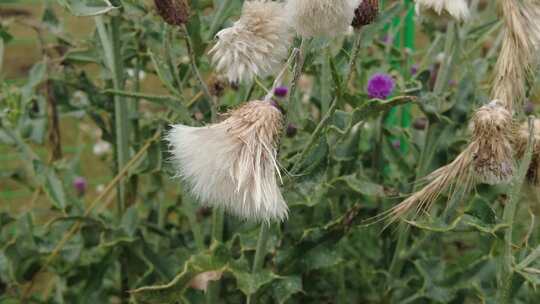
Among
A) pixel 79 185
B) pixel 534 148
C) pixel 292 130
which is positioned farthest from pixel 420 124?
pixel 79 185

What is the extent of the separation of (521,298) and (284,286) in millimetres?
565

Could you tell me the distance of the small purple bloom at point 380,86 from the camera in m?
1.63

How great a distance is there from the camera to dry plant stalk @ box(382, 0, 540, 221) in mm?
→ 1140

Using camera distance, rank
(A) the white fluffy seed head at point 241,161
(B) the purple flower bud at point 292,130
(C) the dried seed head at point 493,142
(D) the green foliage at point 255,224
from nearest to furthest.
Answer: (A) the white fluffy seed head at point 241,161 < (C) the dried seed head at point 493,142 < (D) the green foliage at point 255,224 < (B) the purple flower bud at point 292,130

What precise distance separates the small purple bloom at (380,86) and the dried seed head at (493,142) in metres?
0.47

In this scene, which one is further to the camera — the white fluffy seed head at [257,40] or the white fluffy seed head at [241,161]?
the white fluffy seed head at [257,40]

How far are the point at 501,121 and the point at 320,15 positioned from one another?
320mm

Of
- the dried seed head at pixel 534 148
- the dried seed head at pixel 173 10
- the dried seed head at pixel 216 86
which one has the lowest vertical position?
the dried seed head at pixel 534 148

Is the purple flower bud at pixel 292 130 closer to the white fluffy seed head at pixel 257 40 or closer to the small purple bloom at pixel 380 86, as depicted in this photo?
the small purple bloom at pixel 380 86

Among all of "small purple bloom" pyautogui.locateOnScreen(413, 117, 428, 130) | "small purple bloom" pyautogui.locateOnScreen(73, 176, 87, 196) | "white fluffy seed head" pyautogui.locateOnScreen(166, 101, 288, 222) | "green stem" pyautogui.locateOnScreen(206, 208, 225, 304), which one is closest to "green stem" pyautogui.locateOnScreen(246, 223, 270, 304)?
"green stem" pyautogui.locateOnScreen(206, 208, 225, 304)

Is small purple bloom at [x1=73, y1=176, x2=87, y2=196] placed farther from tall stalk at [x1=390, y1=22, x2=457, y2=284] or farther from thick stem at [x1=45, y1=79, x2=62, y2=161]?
tall stalk at [x1=390, y1=22, x2=457, y2=284]

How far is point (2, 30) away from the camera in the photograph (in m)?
1.81

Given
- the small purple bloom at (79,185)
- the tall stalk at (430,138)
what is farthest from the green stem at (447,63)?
the small purple bloom at (79,185)

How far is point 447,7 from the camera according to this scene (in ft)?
4.46
